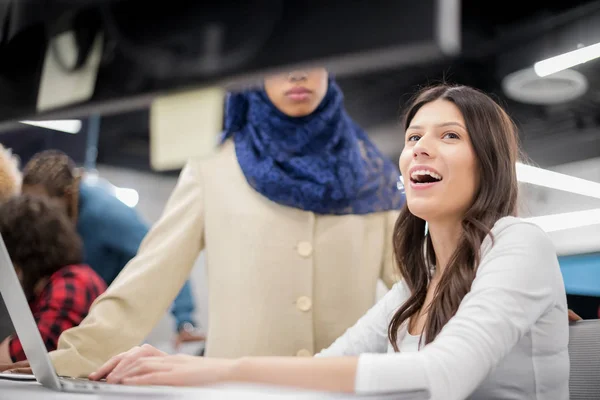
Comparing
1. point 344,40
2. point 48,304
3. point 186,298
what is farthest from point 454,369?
point 186,298

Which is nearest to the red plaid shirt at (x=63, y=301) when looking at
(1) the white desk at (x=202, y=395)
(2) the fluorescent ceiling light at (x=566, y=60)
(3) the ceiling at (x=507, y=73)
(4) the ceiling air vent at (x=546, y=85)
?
(1) the white desk at (x=202, y=395)

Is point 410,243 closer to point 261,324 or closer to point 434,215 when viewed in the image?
point 434,215

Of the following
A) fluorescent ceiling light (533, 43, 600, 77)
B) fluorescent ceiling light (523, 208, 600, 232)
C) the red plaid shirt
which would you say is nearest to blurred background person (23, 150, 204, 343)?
the red plaid shirt

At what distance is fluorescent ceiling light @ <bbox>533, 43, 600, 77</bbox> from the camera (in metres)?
4.43

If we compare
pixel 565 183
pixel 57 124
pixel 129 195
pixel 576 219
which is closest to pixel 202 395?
pixel 57 124

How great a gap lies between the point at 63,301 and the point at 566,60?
3.88m

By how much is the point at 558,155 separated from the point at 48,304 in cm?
490

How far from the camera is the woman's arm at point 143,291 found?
1.38 meters

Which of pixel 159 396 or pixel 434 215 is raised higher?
pixel 434 215

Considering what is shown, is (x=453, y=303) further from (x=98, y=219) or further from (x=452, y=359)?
(x=98, y=219)

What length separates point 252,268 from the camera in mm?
1530

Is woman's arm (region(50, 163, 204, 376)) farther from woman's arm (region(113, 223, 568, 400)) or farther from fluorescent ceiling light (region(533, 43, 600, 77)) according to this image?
fluorescent ceiling light (region(533, 43, 600, 77))

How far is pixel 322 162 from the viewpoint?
5.21ft

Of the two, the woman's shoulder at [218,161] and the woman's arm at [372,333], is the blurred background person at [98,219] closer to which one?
the woman's shoulder at [218,161]
